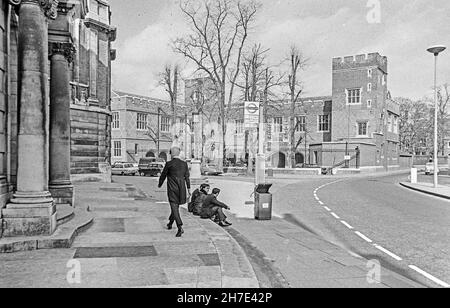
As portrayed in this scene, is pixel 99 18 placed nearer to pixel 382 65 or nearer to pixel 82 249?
pixel 82 249

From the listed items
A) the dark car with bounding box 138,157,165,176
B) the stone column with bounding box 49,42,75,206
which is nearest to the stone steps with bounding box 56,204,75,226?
the stone column with bounding box 49,42,75,206

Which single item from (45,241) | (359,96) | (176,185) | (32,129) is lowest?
(45,241)

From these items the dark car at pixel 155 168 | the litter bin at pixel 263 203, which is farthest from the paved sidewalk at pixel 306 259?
the dark car at pixel 155 168

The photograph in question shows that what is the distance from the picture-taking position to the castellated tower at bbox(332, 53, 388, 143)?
55.2 m

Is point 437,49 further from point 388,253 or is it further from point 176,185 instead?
point 176,185

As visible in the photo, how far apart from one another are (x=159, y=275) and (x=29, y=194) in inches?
136

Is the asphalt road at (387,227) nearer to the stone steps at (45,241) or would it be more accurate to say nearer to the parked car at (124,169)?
the stone steps at (45,241)

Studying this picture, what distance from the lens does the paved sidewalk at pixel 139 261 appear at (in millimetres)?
5297

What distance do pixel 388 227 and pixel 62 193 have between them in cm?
863

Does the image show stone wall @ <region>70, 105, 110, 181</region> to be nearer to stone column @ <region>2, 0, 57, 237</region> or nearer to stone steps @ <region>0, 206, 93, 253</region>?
stone steps @ <region>0, 206, 93, 253</region>

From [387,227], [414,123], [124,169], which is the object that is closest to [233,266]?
[387,227]

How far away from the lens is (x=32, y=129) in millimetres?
7594

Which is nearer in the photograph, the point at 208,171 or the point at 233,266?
the point at 233,266
